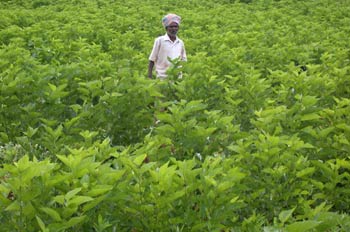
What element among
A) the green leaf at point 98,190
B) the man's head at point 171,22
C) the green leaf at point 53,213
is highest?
the man's head at point 171,22

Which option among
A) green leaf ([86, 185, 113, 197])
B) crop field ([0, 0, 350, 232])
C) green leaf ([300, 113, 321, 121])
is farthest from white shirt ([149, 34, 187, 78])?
green leaf ([86, 185, 113, 197])

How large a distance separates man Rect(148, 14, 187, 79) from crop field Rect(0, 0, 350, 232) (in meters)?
0.60

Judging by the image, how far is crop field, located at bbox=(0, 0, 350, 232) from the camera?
2.91 metres

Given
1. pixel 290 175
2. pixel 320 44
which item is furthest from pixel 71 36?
pixel 290 175

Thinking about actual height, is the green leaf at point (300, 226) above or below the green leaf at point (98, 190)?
below

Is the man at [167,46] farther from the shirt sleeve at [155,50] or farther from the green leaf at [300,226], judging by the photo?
the green leaf at [300,226]

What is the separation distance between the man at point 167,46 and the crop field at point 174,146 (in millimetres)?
598

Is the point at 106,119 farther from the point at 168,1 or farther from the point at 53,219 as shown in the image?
the point at 168,1

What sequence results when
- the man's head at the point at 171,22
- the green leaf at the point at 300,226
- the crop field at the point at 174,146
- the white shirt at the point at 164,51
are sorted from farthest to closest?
the white shirt at the point at 164,51 → the man's head at the point at 171,22 → the crop field at the point at 174,146 → the green leaf at the point at 300,226

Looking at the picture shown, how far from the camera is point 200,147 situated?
4.22 m

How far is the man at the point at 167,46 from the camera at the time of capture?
22.4 feet

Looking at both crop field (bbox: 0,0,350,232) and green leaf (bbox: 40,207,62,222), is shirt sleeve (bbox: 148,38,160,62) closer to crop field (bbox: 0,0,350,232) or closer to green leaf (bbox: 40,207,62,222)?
crop field (bbox: 0,0,350,232)

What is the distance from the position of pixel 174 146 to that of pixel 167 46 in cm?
295

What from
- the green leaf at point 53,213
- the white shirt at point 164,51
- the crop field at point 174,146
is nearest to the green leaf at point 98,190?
the crop field at point 174,146
